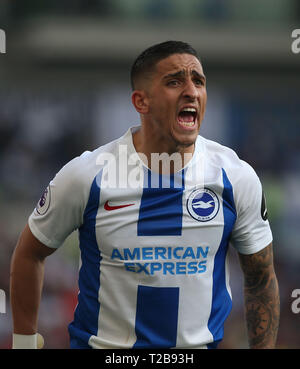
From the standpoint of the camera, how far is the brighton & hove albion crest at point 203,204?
3332mm

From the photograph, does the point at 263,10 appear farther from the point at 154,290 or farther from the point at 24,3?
the point at 154,290

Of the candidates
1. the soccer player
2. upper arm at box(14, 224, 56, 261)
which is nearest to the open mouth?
the soccer player

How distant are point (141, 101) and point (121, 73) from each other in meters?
13.9

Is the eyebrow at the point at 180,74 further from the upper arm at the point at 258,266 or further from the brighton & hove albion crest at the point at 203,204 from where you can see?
the upper arm at the point at 258,266

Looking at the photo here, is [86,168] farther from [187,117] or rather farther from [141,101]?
[187,117]

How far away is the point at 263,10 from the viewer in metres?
18.5

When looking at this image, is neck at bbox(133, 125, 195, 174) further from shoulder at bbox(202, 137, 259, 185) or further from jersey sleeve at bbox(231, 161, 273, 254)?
jersey sleeve at bbox(231, 161, 273, 254)

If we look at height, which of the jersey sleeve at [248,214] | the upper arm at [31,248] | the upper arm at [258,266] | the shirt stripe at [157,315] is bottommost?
the shirt stripe at [157,315]

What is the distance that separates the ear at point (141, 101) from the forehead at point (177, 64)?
13cm

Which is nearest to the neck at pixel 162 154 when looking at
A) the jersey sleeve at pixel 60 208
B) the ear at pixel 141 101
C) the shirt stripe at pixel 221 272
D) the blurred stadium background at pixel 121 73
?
the ear at pixel 141 101

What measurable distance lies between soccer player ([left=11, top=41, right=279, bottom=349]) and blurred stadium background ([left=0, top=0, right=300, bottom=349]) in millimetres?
8244

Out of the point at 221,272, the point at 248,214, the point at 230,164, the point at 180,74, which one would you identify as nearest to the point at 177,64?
the point at 180,74

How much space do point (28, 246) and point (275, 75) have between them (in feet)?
48.3

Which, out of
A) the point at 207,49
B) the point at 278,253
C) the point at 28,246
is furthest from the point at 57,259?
the point at 207,49
